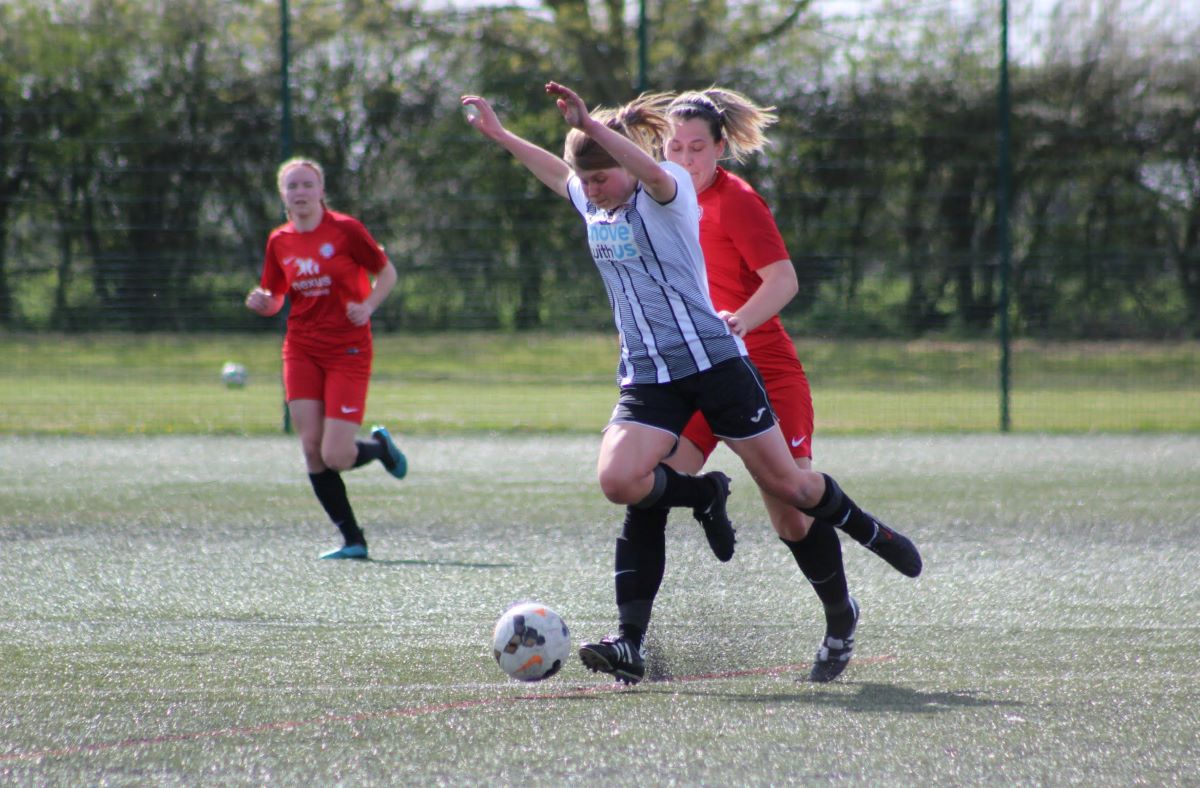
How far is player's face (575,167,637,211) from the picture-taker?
12.7 feet

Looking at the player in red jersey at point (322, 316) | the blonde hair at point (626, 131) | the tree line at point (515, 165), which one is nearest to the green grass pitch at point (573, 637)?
the player in red jersey at point (322, 316)

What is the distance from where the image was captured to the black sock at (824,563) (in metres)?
4.33

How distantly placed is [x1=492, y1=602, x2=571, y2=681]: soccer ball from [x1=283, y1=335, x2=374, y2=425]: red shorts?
294 centimetres

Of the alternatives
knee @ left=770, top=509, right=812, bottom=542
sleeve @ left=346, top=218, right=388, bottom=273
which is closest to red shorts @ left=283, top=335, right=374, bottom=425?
sleeve @ left=346, top=218, right=388, bottom=273

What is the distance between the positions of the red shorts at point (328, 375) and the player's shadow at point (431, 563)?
2.53ft

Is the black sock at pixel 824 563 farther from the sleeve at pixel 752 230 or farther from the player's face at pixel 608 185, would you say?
the player's face at pixel 608 185

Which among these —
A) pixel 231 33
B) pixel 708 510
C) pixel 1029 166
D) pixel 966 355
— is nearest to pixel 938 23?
pixel 1029 166

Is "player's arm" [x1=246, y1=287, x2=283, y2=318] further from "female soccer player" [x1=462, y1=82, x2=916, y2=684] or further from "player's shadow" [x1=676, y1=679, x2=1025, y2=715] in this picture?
"player's shadow" [x1=676, y1=679, x2=1025, y2=715]

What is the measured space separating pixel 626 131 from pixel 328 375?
3005 millimetres

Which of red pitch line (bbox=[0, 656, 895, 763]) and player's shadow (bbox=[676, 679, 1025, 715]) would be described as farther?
player's shadow (bbox=[676, 679, 1025, 715])

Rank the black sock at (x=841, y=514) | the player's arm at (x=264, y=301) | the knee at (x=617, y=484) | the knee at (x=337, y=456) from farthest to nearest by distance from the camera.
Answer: the player's arm at (x=264, y=301) → the knee at (x=337, y=456) → the black sock at (x=841, y=514) → the knee at (x=617, y=484)

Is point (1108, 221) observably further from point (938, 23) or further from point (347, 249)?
point (347, 249)

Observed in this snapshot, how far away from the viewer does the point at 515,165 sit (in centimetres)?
1351

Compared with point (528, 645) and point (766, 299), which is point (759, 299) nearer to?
point (766, 299)
